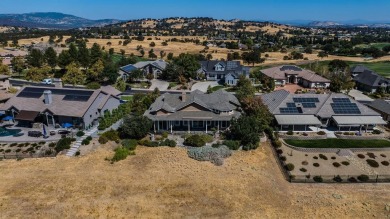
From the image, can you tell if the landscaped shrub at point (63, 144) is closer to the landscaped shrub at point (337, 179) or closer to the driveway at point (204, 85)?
the landscaped shrub at point (337, 179)

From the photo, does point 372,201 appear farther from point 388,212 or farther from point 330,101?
point 330,101

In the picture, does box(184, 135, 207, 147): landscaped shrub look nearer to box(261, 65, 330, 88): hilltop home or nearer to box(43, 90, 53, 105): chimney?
box(43, 90, 53, 105): chimney

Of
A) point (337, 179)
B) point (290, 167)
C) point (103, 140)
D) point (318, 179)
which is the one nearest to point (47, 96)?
point (103, 140)

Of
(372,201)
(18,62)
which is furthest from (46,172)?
(18,62)

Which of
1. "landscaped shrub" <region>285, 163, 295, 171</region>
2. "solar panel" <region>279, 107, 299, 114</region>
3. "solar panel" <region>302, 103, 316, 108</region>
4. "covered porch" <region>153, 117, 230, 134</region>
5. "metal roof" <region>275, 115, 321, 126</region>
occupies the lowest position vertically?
"landscaped shrub" <region>285, 163, 295, 171</region>

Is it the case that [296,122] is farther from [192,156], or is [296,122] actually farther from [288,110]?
[192,156]

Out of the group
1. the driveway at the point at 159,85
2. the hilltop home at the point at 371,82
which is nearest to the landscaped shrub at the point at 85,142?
the driveway at the point at 159,85

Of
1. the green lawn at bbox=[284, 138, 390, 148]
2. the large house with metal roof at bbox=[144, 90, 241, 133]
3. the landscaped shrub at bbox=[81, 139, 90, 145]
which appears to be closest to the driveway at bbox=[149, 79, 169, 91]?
the large house with metal roof at bbox=[144, 90, 241, 133]
